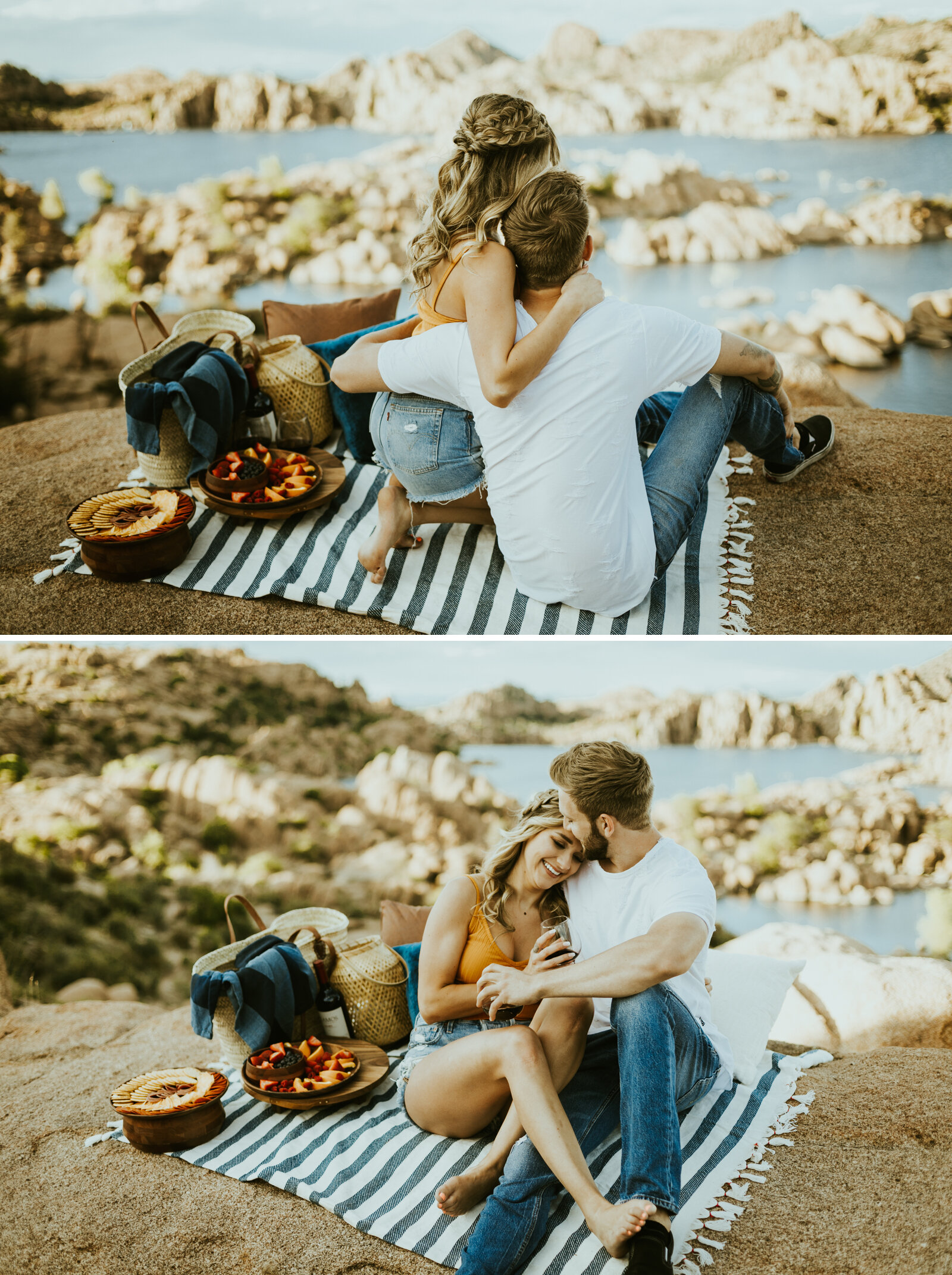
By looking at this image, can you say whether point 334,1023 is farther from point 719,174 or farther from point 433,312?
point 719,174

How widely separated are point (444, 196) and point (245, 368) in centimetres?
128

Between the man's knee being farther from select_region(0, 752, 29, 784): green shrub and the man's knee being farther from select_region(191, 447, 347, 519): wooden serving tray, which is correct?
select_region(0, 752, 29, 784): green shrub

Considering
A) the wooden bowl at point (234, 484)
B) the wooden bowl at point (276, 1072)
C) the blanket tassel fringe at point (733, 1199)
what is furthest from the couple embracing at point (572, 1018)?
the wooden bowl at point (234, 484)

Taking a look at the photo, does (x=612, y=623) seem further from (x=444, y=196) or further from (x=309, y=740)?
(x=309, y=740)

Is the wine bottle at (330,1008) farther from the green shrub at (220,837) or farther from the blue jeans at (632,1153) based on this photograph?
the green shrub at (220,837)

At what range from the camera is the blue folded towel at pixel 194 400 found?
3.02 m

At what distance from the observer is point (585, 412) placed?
7.41 feet

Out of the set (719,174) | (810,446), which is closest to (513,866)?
(810,446)

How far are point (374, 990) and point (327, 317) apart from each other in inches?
98.7

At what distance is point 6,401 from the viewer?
5.66 meters

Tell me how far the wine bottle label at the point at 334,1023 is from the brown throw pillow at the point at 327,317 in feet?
→ 7.94

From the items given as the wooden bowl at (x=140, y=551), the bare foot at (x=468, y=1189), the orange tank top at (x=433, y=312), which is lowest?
the bare foot at (x=468, y=1189)

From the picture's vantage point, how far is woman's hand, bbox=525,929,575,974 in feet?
6.48

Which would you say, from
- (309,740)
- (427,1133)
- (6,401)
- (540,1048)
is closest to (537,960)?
(540,1048)
